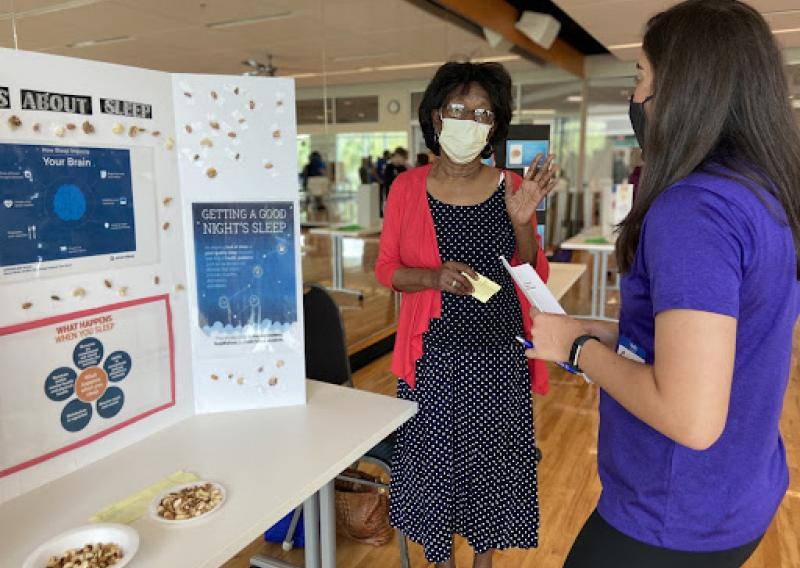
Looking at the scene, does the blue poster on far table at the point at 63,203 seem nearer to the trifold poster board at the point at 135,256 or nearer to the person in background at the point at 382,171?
the trifold poster board at the point at 135,256

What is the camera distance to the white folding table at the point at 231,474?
1006 mm

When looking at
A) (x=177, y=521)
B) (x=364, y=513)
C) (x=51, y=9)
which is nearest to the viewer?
(x=177, y=521)

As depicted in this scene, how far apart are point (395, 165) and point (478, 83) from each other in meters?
4.30

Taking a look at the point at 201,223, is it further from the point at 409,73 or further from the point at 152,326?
the point at 409,73

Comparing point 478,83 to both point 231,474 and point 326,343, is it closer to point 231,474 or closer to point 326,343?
point 326,343

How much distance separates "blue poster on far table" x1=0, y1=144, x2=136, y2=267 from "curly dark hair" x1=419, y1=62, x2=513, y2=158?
0.90m

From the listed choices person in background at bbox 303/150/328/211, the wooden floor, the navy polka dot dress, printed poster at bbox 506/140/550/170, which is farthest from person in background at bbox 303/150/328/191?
the navy polka dot dress

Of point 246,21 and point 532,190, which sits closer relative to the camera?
point 532,190

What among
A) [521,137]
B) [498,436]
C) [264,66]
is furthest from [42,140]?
[264,66]

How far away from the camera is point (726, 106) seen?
0.84 metres

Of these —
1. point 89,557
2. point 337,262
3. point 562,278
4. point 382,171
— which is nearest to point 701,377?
point 89,557

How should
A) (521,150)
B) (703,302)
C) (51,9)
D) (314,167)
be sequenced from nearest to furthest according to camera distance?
(703,302) < (51,9) < (521,150) < (314,167)

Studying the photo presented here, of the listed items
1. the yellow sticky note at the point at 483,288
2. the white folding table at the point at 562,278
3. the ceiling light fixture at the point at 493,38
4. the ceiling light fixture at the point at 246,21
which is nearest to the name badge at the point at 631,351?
the yellow sticky note at the point at 483,288

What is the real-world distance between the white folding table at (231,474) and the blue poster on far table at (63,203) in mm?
446
